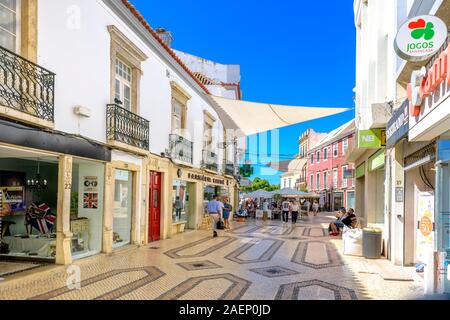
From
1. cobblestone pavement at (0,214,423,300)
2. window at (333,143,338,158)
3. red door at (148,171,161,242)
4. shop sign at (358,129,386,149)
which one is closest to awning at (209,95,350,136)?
shop sign at (358,129,386,149)

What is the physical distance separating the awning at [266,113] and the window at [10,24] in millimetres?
6015

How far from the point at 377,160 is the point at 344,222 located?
8.29ft

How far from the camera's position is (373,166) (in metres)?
11.2

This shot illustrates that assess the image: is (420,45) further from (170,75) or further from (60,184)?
(170,75)

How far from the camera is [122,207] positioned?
9828mm

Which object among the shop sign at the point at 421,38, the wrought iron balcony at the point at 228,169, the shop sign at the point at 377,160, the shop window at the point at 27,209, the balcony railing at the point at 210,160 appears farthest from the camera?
the wrought iron balcony at the point at 228,169

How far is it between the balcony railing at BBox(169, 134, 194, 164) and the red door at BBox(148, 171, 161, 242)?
1.27m

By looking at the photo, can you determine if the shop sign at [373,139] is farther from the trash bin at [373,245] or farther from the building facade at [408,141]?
the trash bin at [373,245]

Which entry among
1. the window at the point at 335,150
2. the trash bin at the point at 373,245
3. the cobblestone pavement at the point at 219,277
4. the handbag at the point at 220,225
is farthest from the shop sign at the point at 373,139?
the window at the point at 335,150

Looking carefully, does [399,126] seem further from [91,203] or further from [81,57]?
[91,203]

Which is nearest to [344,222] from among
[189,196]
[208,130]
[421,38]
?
[189,196]

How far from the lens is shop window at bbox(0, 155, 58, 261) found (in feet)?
25.1

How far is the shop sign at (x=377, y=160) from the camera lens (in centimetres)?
993
